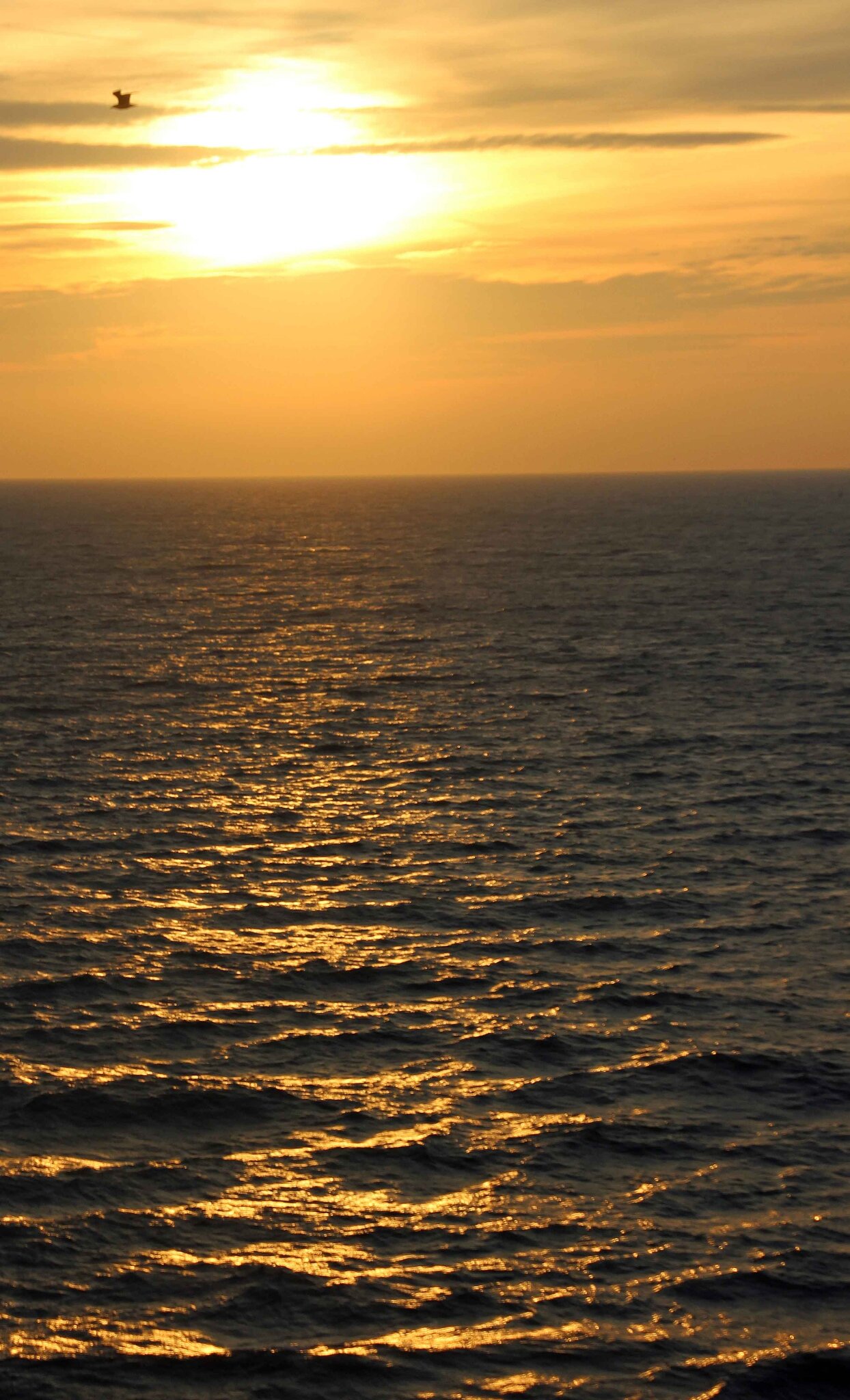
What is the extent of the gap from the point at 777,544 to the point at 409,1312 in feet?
597

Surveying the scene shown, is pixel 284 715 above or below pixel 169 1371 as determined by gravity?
above

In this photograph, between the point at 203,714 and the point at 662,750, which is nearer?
the point at 662,750

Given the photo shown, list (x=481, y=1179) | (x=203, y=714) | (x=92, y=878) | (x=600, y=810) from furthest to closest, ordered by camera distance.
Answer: (x=203, y=714), (x=600, y=810), (x=92, y=878), (x=481, y=1179)

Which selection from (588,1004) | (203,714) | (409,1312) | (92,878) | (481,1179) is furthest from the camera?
→ (203,714)

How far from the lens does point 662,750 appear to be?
6706 cm

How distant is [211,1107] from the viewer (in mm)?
32500

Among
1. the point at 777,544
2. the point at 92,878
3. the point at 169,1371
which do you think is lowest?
the point at 169,1371

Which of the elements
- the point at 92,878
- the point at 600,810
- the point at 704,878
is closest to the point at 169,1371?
the point at 92,878

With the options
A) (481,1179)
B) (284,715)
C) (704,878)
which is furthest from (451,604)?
(481,1179)

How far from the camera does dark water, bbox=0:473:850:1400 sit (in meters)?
25.2

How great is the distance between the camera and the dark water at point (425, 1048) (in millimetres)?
25156

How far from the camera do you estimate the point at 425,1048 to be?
35719 mm

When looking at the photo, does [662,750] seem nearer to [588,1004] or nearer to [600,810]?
[600,810]

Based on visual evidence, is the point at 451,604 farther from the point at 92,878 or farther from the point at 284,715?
the point at 92,878
